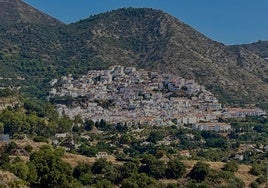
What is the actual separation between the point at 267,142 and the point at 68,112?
3147 centimetres

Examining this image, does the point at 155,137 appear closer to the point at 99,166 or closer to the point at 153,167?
the point at 153,167

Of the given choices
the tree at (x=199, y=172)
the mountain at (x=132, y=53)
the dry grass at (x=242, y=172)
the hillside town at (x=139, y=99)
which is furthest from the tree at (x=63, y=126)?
the mountain at (x=132, y=53)

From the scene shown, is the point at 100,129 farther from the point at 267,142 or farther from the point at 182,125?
the point at 267,142

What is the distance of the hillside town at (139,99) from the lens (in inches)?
3235

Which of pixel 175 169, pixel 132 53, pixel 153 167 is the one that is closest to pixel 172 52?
pixel 132 53

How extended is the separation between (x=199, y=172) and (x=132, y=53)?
95.3 m

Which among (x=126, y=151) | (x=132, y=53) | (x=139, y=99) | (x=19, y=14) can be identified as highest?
(x=19, y=14)

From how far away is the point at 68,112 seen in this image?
81.3 metres

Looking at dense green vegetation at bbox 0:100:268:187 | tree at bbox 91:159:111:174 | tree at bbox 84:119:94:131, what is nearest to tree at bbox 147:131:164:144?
dense green vegetation at bbox 0:100:268:187

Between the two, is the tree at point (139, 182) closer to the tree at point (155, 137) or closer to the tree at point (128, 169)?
the tree at point (128, 169)

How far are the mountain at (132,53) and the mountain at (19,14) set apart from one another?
17.8 meters

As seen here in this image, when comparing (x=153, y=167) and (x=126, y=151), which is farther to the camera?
(x=126, y=151)

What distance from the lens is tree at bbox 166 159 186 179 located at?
38656 millimetres

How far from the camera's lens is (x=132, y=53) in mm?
132250
